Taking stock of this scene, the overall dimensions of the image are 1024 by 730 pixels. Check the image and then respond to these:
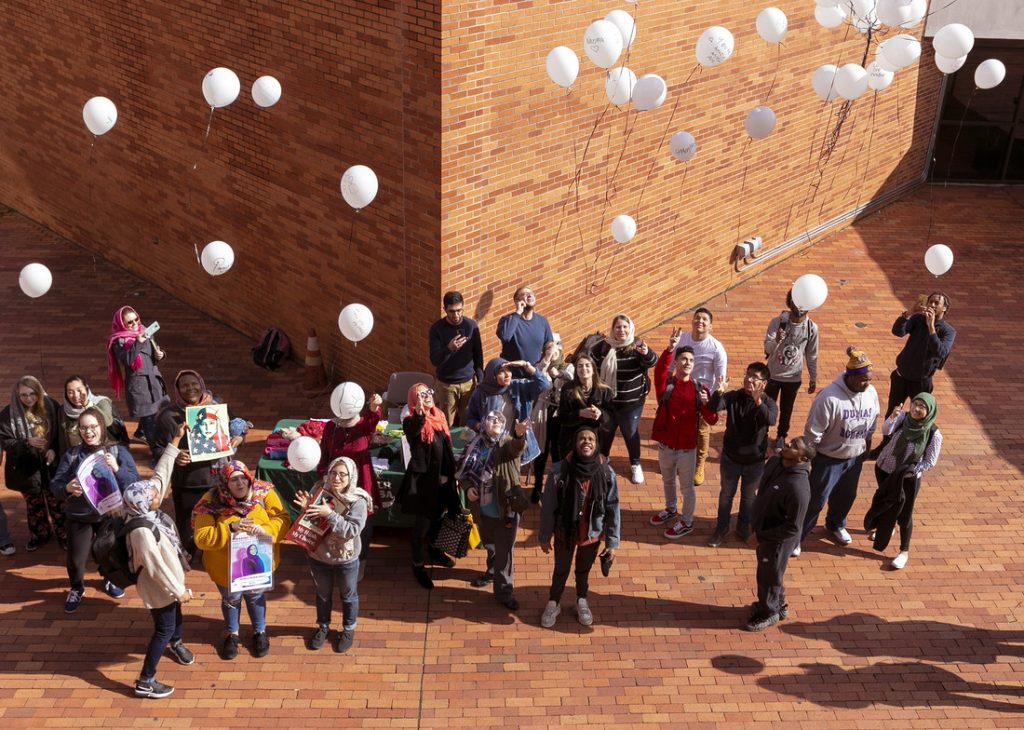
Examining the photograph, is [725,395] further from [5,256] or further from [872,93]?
[5,256]

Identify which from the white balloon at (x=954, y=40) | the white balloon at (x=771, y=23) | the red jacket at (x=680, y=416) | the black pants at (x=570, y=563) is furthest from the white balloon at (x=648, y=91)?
the black pants at (x=570, y=563)

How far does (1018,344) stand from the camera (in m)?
12.8

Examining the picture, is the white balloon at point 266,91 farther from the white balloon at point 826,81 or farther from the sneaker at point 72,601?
the white balloon at point 826,81

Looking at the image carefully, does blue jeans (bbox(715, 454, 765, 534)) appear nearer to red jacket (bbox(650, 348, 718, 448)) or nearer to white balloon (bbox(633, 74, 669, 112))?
red jacket (bbox(650, 348, 718, 448))

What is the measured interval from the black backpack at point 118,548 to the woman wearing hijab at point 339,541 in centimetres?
109

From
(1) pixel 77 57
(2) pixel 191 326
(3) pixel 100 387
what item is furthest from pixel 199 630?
(1) pixel 77 57

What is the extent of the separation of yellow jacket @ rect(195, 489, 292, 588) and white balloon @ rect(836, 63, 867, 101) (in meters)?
7.54

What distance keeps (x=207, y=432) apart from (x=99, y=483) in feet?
2.92

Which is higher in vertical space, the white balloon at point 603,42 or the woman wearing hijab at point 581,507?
the white balloon at point 603,42

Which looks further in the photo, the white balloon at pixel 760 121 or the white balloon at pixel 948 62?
the white balloon at pixel 760 121

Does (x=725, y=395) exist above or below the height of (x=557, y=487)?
above

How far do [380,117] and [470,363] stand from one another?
2387mm

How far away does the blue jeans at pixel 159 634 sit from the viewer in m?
6.94

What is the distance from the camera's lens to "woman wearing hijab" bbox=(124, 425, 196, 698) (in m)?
6.62
